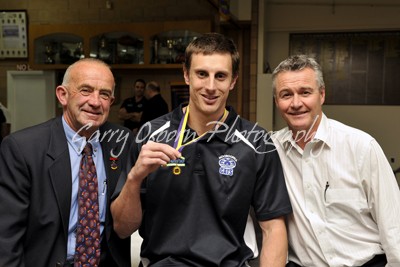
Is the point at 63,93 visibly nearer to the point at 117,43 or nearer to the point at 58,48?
the point at 117,43

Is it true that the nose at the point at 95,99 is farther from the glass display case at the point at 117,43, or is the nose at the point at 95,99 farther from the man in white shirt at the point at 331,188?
the glass display case at the point at 117,43

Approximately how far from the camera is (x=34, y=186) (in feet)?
5.89

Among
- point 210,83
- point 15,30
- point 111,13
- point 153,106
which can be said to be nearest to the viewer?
point 210,83

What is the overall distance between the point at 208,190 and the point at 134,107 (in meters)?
4.53

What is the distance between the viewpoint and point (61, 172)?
6.05 feet

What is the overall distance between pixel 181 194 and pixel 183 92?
4.68 meters

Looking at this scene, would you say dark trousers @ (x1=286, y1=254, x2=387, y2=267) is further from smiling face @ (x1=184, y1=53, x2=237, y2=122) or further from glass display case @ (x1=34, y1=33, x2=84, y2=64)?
glass display case @ (x1=34, y1=33, x2=84, y2=64)

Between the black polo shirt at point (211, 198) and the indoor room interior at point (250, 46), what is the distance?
457 centimetres

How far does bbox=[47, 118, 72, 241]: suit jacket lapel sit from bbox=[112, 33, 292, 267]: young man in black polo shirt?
0.68 ft

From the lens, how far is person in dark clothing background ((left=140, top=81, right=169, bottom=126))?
5.66 m

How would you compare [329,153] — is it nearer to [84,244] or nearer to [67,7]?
[84,244]

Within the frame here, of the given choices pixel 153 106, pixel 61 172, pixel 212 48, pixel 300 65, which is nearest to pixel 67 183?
pixel 61 172

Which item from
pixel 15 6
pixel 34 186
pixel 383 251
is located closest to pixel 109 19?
pixel 15 6

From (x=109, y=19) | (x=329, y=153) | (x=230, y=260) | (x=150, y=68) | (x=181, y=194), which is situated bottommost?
(x=230, y=260)
